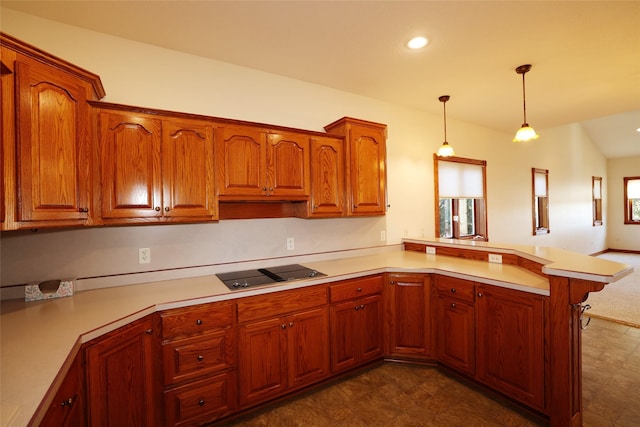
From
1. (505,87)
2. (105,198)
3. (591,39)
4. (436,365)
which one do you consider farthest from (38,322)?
(505,87)

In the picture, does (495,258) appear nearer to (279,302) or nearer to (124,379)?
(279,302)

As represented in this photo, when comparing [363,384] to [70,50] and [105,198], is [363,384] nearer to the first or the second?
[105,198]

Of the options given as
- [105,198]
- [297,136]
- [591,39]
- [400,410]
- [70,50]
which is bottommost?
[400,410]

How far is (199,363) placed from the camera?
1.82 meters

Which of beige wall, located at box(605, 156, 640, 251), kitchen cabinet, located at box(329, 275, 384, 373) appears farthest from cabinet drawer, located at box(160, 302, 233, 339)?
beige wall, located at box(605, 156, 640, 251)

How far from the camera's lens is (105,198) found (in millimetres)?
1782

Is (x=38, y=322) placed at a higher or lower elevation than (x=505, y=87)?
lower

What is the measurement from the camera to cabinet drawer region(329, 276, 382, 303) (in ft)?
7.64

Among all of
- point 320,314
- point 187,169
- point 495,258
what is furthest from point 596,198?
point 187,169

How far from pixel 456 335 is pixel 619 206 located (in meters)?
9.67

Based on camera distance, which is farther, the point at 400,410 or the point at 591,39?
the point at 591,39

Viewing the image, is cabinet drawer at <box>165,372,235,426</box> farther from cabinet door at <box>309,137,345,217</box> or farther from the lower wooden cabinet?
cabinet door at <box>309,137,345,217</box>

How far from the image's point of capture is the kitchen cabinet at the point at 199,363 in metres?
1.75

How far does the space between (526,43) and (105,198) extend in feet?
10.8
